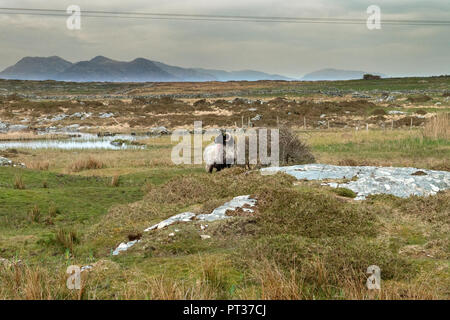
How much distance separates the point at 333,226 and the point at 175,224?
301 cm

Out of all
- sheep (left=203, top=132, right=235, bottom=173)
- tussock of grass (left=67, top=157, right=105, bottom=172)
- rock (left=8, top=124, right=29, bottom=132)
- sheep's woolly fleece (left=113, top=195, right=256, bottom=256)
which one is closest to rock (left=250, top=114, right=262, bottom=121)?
rock (left=8, top=124, right=29, bottom=132)

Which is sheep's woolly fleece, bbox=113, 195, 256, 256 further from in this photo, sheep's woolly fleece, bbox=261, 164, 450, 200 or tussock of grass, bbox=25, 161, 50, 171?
tussock of grass, bbox=25, 161, 50, 171

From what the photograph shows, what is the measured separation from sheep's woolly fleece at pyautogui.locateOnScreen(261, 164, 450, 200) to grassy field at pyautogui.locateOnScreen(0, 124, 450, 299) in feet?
1.94

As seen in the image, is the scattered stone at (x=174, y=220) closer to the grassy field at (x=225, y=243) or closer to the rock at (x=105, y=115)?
the grassy field at (x=225, y=243)

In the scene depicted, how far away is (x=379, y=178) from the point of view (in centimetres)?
1212

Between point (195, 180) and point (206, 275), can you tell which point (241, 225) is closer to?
point (206, 275)

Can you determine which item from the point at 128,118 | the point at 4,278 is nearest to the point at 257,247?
the point at 4,278

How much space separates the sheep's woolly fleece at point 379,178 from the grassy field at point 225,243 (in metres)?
0.59

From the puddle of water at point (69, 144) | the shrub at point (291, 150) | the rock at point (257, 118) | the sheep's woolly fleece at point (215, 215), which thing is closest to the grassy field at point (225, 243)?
the sheep's woolly fleece at point (215, 215)

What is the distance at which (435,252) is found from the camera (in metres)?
7.11

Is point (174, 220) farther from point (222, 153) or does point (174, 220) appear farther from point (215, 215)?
point (222, 153)

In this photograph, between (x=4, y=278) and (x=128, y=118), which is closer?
(x=4, y=278)

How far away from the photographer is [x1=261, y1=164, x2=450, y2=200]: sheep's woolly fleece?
1142cm

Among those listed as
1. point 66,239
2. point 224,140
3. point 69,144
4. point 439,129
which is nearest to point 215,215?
point 66,239
